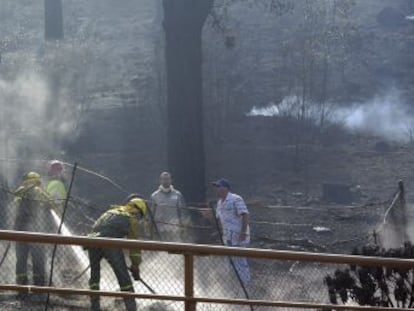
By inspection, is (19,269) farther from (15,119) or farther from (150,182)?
(15,119)

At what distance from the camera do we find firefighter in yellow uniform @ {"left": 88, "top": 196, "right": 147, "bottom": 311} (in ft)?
29.1

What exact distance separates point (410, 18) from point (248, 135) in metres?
9.54

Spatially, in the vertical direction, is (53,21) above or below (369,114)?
above

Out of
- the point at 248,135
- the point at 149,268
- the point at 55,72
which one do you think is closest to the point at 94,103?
the point at 55,72

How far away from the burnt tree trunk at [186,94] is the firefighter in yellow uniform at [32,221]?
21.4 ft

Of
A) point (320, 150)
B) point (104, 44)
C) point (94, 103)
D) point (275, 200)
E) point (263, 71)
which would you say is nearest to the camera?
point (275, 200)

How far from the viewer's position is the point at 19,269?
1002cm

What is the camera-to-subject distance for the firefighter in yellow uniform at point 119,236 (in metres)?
8.88

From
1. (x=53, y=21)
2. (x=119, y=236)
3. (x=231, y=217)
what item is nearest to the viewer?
(x=119, y=236)

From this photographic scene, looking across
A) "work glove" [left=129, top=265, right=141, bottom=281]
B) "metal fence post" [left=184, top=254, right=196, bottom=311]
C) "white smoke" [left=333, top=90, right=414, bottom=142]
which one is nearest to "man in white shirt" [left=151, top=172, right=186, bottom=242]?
"work glove" [left=129, top=265, right=141, bottom=281]

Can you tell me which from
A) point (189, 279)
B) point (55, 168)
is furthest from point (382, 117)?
point (189, 279)

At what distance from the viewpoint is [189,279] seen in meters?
6.29

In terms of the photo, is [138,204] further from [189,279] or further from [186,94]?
[186,94]

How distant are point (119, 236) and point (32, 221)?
1.53m
